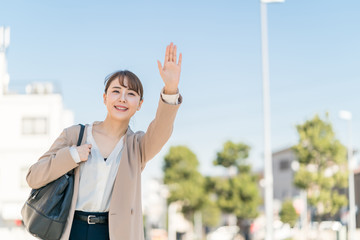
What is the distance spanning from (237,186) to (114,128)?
37.2 metres

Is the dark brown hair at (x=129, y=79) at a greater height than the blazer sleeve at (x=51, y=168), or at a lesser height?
greater

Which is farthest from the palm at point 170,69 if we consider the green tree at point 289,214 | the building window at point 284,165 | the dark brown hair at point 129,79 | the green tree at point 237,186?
the building window at point 284,165

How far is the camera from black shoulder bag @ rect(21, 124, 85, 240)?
2.36 meters

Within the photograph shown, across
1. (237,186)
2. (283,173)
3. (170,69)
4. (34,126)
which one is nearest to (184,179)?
(237,186)

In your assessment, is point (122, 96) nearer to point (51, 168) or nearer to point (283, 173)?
point (51, 168)

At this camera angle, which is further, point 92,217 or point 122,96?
point 122,96

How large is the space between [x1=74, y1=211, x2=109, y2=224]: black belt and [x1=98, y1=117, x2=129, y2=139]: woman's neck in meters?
0.38

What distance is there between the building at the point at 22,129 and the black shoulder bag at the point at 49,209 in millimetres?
30894

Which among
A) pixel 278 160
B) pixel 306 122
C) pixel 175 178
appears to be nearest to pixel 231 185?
pixel 175 178

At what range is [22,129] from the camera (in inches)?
1330

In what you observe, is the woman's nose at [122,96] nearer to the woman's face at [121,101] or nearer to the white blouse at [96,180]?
the woman's face at [121,101]

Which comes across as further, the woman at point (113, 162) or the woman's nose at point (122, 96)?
the woman's nose at point (122, 96)

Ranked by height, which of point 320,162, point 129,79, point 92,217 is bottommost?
point 320,162

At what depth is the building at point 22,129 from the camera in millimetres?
32375
